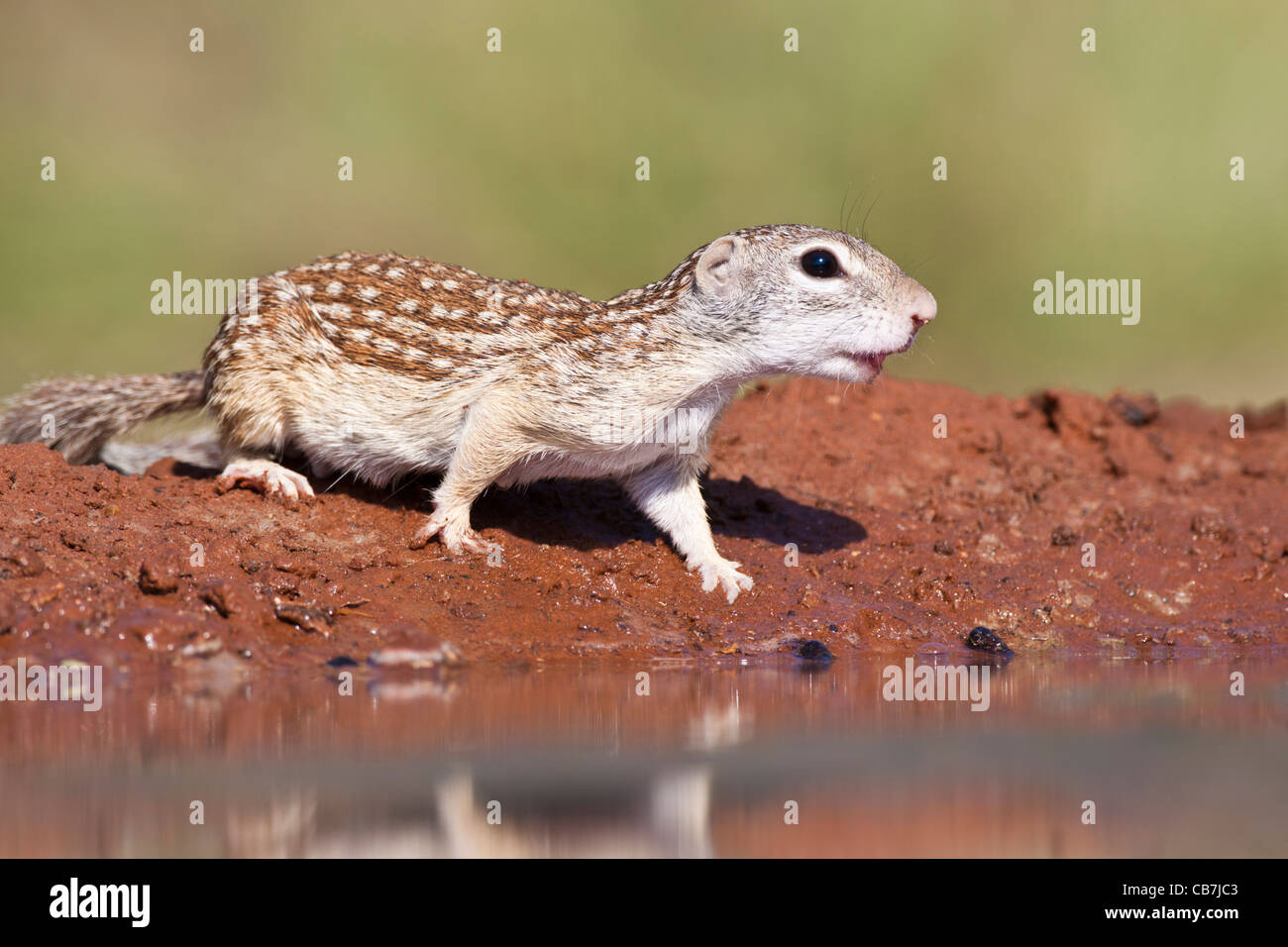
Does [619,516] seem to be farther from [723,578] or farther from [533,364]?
[533,364]

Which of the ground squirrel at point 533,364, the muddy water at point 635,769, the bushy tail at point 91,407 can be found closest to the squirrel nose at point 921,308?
the ground squirrel at point 533,364

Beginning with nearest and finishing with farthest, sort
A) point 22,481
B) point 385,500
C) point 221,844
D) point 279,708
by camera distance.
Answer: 1. point 221,844
2. point 279,708
3. point 22,481
4. point 385,500

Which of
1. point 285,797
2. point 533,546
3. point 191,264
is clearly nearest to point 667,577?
point 533,546

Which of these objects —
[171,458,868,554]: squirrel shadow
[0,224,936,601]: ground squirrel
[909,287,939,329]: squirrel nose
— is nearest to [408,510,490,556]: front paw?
[0,224,936,601]: ground squirrel

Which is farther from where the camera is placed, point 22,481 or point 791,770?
point 22,481

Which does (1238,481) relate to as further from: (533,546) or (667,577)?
(533,546)

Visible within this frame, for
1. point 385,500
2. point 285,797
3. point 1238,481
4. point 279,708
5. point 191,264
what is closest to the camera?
point 285,797

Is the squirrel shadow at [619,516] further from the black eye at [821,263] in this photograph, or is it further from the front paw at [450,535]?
the black eye at [821,263]
